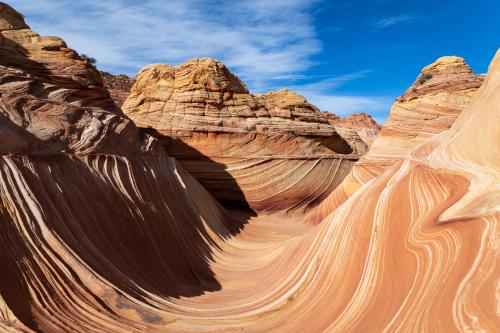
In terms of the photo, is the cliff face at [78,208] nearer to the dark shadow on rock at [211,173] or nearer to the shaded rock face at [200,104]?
the dark shadow on rock at [211,173]

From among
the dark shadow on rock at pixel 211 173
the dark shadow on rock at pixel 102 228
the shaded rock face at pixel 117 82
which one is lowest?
the dark shadow on rock at pixel 102 228

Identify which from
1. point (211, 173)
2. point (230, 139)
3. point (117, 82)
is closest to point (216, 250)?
point (211, 173)

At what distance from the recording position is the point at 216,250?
793 cm

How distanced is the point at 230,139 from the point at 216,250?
599 cm

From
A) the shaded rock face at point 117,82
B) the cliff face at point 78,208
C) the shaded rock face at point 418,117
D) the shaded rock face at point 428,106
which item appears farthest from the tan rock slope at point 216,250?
the shaded rock face at point 117,82

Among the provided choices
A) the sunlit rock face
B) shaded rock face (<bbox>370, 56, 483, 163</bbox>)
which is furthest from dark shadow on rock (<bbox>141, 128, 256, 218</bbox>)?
shaded rock face (<bbox>370, 56, 483, 163</bbox>)

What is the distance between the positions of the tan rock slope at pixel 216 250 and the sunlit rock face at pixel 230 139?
17.2ft

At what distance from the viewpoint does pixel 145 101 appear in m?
14.0

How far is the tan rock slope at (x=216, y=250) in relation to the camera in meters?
3.40

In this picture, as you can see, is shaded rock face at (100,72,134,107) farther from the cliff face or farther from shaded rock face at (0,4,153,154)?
the cliff face

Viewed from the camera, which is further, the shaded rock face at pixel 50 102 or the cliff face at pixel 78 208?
the shaded rock face at pixel 50 102

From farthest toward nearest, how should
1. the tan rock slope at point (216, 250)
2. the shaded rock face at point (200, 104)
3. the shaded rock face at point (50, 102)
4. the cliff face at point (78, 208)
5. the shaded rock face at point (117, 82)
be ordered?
the shaded rock face at point (117, 82)
the shaded rock face at point (200, 104)
the shaded rock face at point (50, 102)
the cliff face at point (78, 208)
the tan rock slope at point (216, 250)

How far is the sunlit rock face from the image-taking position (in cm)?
1321

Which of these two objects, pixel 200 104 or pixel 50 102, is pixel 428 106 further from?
pixel 50 102
